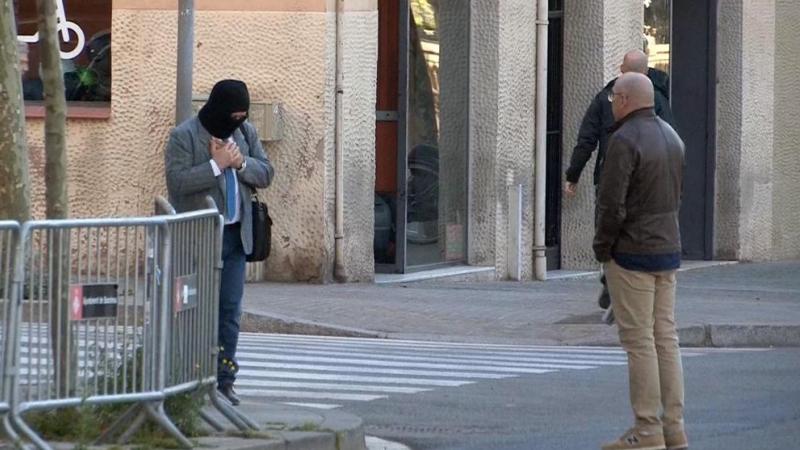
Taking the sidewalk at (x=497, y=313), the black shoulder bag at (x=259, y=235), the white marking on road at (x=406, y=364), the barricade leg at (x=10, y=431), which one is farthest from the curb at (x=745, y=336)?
the barricade leg at (x=10, y=431)

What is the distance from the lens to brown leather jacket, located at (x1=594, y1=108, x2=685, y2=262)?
305 inches

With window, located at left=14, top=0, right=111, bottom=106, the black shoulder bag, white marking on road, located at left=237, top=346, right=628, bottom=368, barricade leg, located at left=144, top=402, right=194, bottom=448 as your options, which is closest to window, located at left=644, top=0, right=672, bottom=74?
window, located at left=14, top=0, right=111, bottom=106

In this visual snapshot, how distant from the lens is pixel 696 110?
22.6m

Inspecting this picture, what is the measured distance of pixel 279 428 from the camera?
779 centimetres

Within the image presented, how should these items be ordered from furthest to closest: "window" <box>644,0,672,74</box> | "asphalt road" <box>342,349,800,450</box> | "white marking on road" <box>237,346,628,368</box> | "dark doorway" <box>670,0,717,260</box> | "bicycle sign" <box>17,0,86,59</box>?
"dark doorway" <box>670,0,717,260</box> → "window" <box>644,0,672,74</box> → "bicycle sign" <box>17,0,86,59</box> → "white marking on road" <box>237,346,628,368</box> → "asphalt road" <box>342,349,800,450</box>

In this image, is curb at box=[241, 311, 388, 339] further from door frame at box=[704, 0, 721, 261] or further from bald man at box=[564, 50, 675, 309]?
door frame at box=[704, 0, 721, 261]

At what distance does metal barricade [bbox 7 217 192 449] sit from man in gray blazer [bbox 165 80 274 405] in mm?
1409

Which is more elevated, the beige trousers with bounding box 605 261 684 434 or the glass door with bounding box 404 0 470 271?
the glass door with bounding box 404 0 470 271

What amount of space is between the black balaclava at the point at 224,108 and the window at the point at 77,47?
7.50 metres

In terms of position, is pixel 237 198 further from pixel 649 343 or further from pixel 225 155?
pixel 649 343

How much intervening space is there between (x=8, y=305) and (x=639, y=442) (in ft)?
9.71

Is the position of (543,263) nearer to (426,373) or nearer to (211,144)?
(426,373)

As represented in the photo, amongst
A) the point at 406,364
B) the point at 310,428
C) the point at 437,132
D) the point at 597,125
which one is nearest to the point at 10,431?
the point at 310,428

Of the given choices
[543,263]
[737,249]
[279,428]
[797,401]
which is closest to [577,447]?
[279,428]
